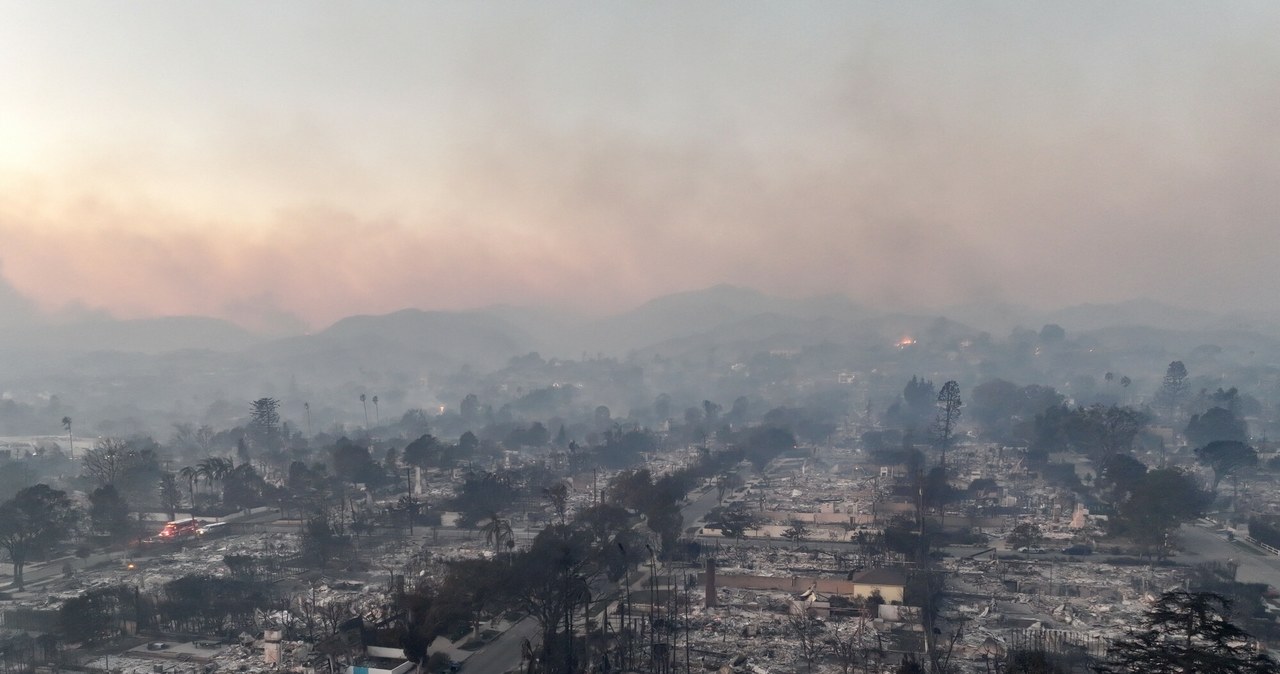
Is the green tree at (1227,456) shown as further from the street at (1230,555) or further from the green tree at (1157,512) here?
the green tree at (1157,512)

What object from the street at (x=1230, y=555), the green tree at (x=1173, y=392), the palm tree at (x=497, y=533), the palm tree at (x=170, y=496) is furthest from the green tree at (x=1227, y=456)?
the palm tree at (x=170, y=496)

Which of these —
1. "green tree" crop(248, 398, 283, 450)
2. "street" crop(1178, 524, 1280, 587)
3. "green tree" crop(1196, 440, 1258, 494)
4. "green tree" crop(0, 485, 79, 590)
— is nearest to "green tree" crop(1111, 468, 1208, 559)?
"street" crop(1178, 524, 1280, 587)

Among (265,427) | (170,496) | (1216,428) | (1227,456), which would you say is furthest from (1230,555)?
(265,427)

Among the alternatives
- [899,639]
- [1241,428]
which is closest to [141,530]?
[899,639]

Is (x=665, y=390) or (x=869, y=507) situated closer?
(x=869, y=507)

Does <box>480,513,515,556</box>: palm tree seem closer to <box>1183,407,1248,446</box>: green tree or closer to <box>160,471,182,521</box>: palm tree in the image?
<box>160,471,182,521</box>: palm tree

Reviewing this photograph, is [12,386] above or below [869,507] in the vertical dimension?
above

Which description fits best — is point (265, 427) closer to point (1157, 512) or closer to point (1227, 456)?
point (1157, 512)

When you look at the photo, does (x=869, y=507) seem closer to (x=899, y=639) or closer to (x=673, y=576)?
(x=673, y=576)

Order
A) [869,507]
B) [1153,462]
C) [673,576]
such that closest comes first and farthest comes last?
1. [673,576]
2. [869,507]
3. [1153,462]
